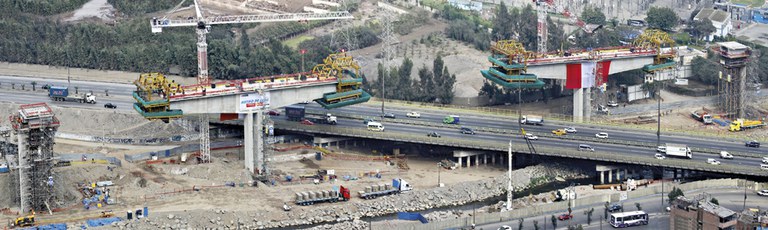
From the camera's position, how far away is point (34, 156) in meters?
152

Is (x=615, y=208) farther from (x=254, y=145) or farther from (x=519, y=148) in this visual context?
(x=254, y=145)

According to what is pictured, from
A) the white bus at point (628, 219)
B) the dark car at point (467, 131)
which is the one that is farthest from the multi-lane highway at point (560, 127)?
the white bus at point (628, 219)

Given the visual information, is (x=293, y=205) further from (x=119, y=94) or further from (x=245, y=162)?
(x=119, y=94)

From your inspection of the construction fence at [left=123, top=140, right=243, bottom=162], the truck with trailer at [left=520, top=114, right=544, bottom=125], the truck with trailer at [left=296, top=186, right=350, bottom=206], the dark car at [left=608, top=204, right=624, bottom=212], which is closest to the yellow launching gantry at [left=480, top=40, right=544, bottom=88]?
the truck with trailer at [left=520, top=114, right=544, bottom=125]

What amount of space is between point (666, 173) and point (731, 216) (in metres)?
36.6

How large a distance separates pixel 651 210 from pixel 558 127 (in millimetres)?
32276

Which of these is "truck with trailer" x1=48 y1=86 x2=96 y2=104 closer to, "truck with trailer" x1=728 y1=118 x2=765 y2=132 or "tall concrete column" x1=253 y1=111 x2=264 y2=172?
"tall concrete column" x1=253 y1=111 x2=264 y2=172

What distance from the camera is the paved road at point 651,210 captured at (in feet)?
485

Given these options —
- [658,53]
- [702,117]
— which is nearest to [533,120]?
[658,53]

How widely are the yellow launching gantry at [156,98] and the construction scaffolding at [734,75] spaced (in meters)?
66.2

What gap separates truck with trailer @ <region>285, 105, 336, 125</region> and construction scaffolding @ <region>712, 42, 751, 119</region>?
4628 centimetres

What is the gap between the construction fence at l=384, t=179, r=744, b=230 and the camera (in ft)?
485

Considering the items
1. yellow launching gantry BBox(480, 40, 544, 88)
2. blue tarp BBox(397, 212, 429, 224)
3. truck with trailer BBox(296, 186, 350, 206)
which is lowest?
blue tarp BBox(397, 212, 429, 224)

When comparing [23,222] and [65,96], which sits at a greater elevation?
[65,96]
